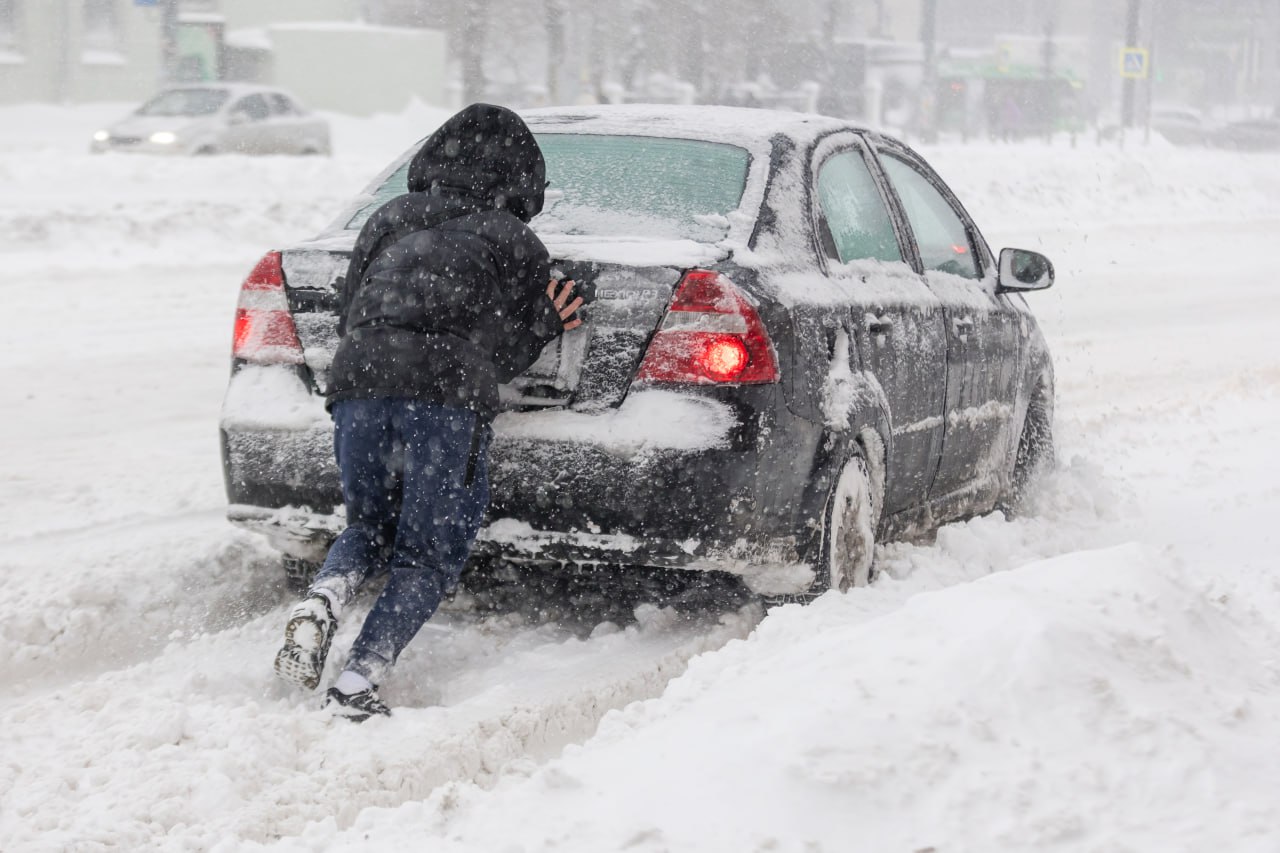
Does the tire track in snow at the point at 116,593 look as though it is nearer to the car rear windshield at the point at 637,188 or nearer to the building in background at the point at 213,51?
the car rear windshield at the point at 637,188

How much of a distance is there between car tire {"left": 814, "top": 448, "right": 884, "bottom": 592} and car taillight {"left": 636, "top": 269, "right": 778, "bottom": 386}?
0.57m

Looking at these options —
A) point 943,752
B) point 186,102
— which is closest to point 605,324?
point 943,752

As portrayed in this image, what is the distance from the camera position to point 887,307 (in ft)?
16.6

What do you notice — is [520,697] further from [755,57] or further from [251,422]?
[755,57]

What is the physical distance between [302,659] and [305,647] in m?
0.03

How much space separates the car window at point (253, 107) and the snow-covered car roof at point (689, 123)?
22.6 meters

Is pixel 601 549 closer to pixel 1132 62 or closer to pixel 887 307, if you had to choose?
pixel 887 307

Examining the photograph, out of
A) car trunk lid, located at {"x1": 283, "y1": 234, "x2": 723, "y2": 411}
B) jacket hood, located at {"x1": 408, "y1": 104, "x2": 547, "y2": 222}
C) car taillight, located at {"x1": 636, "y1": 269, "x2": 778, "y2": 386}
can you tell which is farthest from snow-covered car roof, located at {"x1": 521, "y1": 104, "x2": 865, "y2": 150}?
jacket hood, located at {"x1": 408, "y1": 104, "x2": 547, "y2": 222}

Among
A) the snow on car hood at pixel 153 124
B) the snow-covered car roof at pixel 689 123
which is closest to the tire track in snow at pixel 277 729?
the snow-covered car roof at pixel 689 123

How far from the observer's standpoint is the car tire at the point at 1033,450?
21.8 ft

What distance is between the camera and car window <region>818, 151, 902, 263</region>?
5.02 meters

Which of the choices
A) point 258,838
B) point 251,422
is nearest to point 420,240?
point 251,422

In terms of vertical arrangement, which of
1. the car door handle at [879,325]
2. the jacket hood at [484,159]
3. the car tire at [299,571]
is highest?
the jacket hood at [484,159]

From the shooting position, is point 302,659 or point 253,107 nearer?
point 302,659
